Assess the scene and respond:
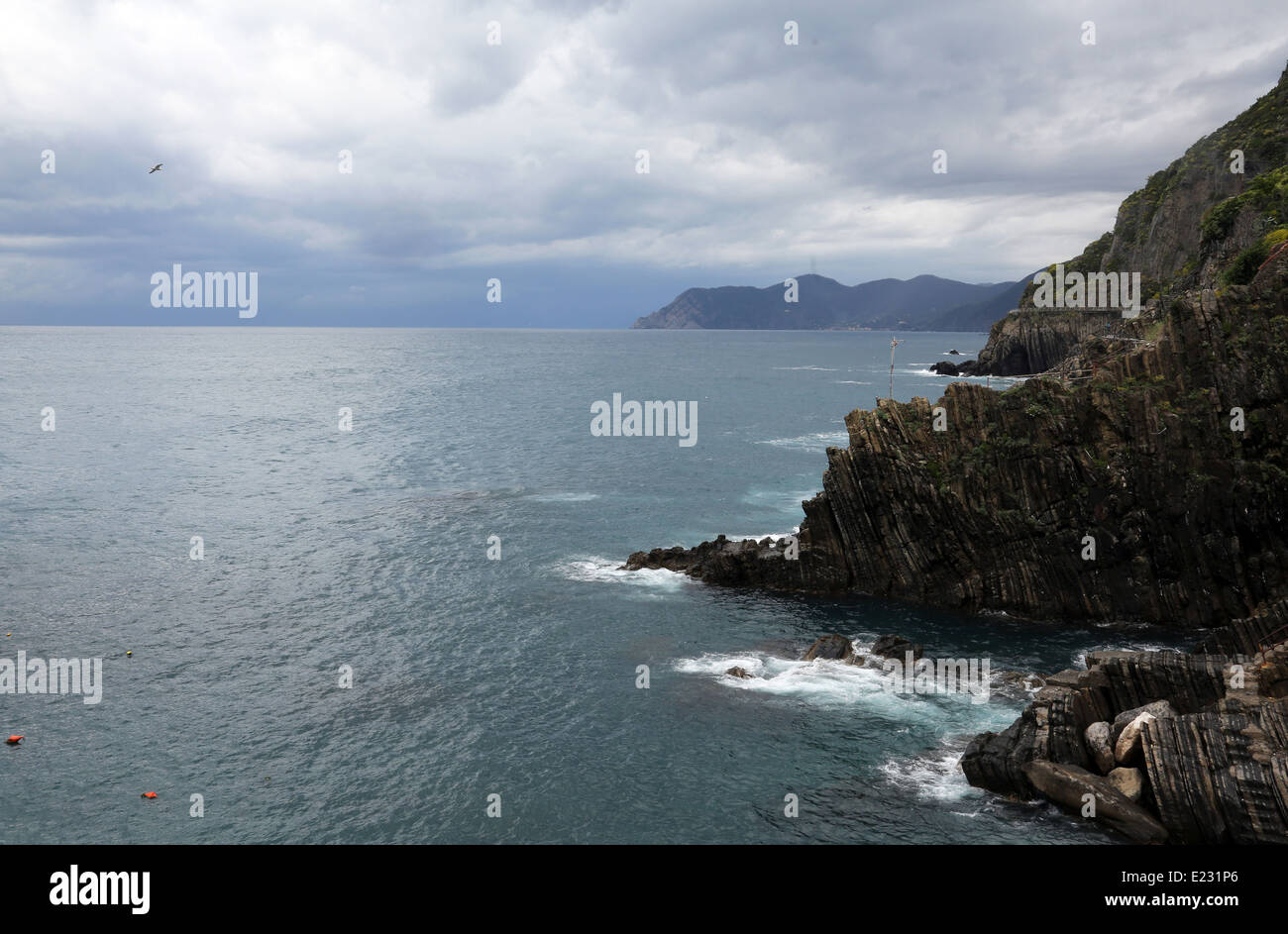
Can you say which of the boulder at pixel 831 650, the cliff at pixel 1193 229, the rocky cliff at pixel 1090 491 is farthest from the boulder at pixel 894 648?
the cliff at pixel 1193 229

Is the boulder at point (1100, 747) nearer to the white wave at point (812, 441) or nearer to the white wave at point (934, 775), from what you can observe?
the white wave at point (934, 775)

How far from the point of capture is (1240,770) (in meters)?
30.2

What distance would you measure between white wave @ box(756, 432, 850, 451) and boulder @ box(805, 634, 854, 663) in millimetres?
65713

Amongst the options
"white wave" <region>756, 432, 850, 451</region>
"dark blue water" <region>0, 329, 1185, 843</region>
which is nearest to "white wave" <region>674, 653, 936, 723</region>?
"dark blue water" <region>0, 329, 1185, 843</region>

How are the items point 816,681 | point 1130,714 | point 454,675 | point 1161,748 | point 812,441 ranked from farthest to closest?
point 812,441
point 454,675
point 816,681
point 1130,714
point 1161,748

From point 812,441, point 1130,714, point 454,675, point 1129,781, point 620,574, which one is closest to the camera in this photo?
point 1129,781

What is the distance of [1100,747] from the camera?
114ft

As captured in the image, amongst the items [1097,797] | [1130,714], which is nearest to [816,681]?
[1130,714]

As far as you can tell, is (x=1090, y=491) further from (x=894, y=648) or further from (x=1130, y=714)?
(x=1130, y=714)

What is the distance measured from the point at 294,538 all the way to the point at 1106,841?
63.8m

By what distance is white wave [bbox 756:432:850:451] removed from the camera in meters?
116

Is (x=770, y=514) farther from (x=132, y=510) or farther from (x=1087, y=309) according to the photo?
(x=1087, y=309)

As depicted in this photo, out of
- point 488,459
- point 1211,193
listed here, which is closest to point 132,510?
point 488,459

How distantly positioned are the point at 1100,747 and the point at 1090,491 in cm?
2530
